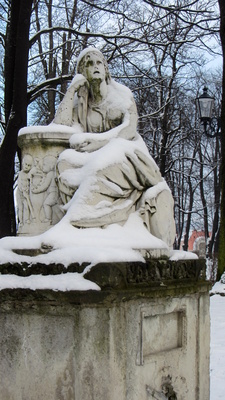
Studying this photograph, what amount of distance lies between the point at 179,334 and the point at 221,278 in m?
7.39

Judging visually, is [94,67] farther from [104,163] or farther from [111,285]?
[111,285]

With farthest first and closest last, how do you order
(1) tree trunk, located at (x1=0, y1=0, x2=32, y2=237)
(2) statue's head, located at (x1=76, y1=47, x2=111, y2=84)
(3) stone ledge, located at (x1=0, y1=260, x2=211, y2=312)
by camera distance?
(1) tree trunk, located at (x1=0, y1=0, x2=32, y2=237), (2) statue's head, located at (x1=76, y1=47, x2=111, y2=84), (3) stone ledge, located at (x1=0, y1=260, x2=211, y2=312)

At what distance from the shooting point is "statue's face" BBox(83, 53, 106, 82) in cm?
474

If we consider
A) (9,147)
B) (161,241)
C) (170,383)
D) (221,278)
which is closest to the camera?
(170,383)

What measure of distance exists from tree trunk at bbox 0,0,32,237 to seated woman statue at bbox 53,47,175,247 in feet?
16.9

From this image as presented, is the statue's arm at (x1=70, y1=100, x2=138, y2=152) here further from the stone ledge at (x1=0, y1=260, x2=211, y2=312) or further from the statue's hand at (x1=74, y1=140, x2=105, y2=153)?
the stone ledge at (x1=0, y1=260, x2=211, y2=312)

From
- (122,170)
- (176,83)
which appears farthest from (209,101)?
(176,83)

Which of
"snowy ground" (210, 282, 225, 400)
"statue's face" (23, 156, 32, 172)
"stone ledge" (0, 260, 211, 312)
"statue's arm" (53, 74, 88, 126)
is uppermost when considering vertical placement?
"statue's arm" (53, 74, 88, 126)

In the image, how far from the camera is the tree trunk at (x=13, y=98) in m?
9.94

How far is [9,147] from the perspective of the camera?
991 cm

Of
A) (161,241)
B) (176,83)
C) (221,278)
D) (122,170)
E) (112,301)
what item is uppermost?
(176,83)

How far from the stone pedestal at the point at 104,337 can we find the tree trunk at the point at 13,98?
6.31 meters

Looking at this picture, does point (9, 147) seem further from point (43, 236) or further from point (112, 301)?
point (112, 301)

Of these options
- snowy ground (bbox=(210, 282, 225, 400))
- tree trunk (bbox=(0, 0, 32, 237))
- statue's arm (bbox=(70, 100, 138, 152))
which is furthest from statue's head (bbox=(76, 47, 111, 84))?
tree trunk (bbox=(0, 0, 32, 237))
